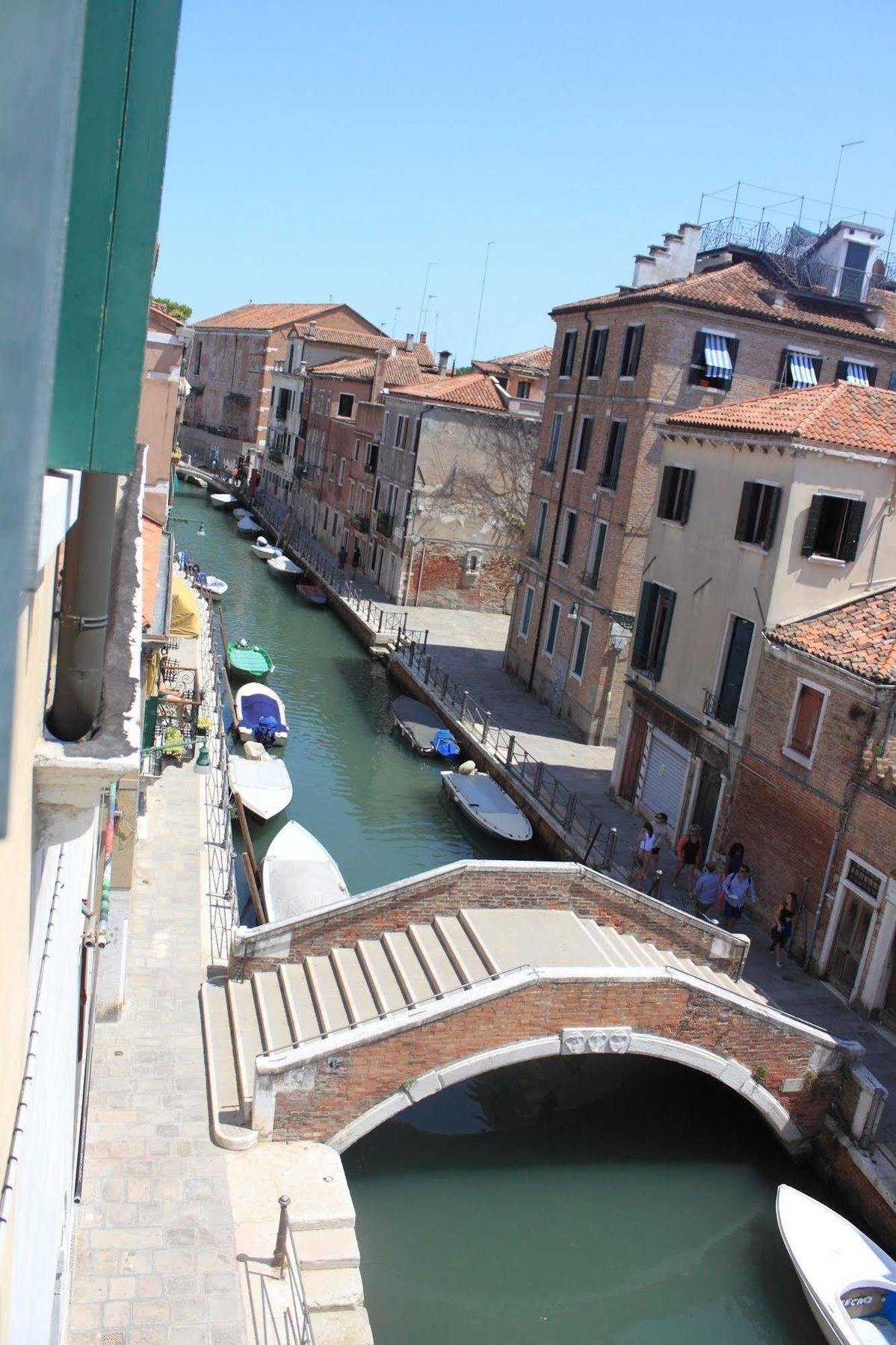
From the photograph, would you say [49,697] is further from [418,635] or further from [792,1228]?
[418,635]

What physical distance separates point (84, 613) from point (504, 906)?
446 inches

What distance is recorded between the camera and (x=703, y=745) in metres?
18.9

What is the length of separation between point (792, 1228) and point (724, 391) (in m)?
17.8

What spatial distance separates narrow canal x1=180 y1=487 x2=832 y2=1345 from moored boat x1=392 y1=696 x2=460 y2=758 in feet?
35.9

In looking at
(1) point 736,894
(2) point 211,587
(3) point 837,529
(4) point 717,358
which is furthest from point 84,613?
(2) point 211,587

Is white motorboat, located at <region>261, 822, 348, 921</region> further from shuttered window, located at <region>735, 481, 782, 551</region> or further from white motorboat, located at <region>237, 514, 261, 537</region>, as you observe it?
white motorboat, located at <region>237, 514, 261, 537</region>

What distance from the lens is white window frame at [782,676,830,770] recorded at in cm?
1611

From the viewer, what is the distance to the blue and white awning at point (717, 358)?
24781mm

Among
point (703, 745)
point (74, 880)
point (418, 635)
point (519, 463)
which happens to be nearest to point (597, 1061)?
point (703, 745)

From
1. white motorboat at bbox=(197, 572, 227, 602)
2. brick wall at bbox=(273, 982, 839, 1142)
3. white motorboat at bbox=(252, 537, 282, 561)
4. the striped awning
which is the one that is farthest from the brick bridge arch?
white motorboat at bbox=(252, 537, 282, 561)

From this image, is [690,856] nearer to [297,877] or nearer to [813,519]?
[813,519]

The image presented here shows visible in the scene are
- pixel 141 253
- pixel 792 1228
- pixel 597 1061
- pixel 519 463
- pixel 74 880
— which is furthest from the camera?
pixel 519 463

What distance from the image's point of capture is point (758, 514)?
704 inches

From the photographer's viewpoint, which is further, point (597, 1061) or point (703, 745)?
point (703, 745)
